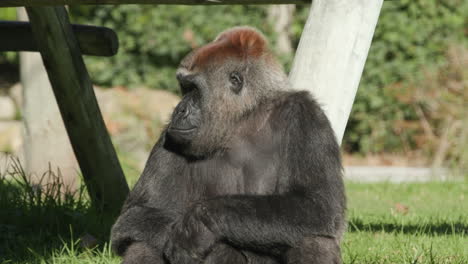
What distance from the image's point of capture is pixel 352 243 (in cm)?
557

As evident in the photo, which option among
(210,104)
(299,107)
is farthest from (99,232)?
(299,107)

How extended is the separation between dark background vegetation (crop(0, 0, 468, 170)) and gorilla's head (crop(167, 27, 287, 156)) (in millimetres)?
7356

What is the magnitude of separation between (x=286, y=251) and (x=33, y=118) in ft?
13.1

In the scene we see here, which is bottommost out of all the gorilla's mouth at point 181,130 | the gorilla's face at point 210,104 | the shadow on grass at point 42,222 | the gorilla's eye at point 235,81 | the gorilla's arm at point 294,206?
the shadow on grass at point 42,222

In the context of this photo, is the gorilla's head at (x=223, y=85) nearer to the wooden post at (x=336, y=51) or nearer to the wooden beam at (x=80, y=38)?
the wooden post at (x=336, y=51)

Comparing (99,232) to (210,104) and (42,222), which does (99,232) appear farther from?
(210,104)

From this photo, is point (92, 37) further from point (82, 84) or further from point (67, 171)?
point (67, 171)

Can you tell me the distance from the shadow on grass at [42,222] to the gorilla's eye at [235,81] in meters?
1.63

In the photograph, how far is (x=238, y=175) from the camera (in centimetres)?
450

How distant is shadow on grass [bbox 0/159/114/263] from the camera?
17.8ft

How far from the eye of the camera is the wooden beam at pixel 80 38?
6.04 m

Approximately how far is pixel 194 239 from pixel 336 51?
1.37 metres

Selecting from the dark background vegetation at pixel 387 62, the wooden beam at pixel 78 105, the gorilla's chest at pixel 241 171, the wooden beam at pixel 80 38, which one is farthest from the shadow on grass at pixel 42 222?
the dark background vegetation at pixel 387 62

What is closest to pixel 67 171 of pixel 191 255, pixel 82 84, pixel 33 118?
pixel 33 118
